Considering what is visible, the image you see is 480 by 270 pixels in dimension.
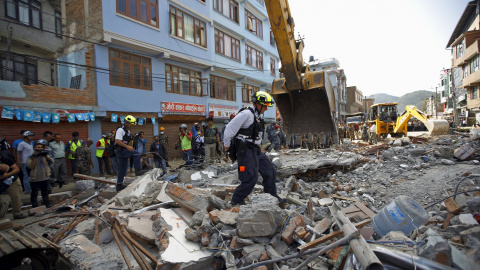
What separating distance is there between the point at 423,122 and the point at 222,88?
1238 cm

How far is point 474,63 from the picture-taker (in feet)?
84.5

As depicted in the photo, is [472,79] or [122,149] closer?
[122,149]

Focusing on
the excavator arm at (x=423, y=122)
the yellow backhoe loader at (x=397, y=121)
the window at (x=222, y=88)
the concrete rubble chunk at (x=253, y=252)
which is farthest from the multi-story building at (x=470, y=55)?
the concrete rubble chunk at (x=253, y=252)

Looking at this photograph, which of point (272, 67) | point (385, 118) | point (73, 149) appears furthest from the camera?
point (272, 67)

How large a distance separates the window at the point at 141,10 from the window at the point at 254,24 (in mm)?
8673

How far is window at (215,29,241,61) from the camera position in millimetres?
16281

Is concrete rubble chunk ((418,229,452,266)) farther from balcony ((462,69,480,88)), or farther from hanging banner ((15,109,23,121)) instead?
balcony ((462,69,480,88))

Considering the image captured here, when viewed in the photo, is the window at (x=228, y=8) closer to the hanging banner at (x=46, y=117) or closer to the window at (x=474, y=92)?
the hanging banner at (x=46, y=117)

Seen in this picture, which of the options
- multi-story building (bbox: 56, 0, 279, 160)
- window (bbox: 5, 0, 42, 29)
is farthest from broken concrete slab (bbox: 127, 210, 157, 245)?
window (bbox: 5, 0, 42, 29)

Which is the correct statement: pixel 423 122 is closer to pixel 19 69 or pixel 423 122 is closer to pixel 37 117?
pixel 37 117

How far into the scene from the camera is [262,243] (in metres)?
2.59

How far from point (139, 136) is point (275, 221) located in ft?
22.5

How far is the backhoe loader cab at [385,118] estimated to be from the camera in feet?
52.4

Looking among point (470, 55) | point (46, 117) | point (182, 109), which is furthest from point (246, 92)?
point (470, 55)
